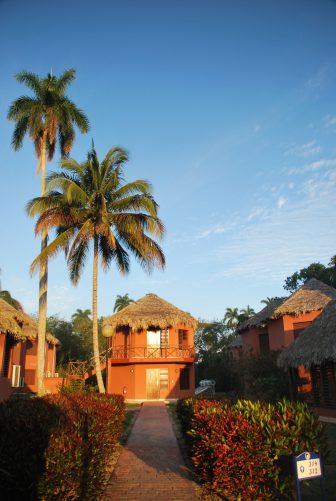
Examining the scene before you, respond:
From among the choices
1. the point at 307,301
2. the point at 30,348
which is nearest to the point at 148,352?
the point at 30,348

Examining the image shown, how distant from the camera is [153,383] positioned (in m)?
26.4

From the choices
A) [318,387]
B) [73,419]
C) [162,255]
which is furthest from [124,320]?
[73,419]

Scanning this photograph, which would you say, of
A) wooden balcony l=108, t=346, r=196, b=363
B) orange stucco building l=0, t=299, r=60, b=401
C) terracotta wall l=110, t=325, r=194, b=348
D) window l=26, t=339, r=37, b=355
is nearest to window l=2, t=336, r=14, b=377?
orange stucco building l=0, t=299, r=60, b=401

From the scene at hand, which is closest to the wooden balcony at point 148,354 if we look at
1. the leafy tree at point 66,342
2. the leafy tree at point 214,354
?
the leafy tree at point 214,354

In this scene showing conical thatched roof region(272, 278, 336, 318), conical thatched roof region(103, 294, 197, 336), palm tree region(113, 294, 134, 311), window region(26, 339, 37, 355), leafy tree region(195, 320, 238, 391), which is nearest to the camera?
conical thatched roof region(272, 278, 336, 318)

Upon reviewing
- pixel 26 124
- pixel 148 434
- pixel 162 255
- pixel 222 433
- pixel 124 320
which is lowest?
pixel 148 434

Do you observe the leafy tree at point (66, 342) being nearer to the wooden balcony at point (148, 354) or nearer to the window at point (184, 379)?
the wooden balcony at point (148, 354)

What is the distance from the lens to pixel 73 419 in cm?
611

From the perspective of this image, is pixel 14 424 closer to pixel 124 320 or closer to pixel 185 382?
pixel 124 320

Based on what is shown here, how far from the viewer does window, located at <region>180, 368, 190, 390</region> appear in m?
27.3

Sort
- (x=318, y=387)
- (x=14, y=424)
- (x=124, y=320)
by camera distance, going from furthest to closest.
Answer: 1. (x=124, y=320)
2. (x=318, y=387)
3. (x=14, y=424)

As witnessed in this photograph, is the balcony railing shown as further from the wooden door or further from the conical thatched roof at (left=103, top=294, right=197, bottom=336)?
the conical thatched roof at (left=103, top=294, right=197, bottom=336)

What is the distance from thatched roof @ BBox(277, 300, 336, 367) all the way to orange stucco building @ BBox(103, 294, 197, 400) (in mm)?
10034

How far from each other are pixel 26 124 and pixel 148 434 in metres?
16.2
